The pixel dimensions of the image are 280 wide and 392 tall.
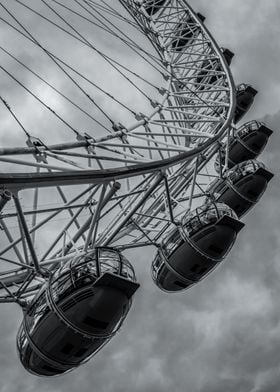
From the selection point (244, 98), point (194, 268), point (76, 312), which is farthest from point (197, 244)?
point (244, 98)

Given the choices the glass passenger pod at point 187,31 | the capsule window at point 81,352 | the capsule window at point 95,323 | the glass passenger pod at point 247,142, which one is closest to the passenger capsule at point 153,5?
the glass passenger pod at point 187,31

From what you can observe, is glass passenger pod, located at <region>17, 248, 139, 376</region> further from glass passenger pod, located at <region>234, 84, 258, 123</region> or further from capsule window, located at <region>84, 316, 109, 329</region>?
glass passenger pod, located at <region>234, 84, 258, 123</region>

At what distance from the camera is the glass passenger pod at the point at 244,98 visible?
31.4 metres

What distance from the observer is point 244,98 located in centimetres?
3138

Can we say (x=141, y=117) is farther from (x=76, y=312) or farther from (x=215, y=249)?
(x=76, y=312)

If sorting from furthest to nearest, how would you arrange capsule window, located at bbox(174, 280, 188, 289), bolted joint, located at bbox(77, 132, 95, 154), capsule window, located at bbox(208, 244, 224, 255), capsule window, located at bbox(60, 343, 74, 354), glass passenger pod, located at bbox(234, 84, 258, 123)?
glass passenger pod, located at bbox(234, 84, 258, 123) < capsule window, located at bbox(174, 280, 188, 289) < capsule window, located at bbox(208, 244, 224, 255) < bolted joint, located at bbox(77, 132, 95, 154) < capsule window, located at bbox(60, 343, 74, 354)

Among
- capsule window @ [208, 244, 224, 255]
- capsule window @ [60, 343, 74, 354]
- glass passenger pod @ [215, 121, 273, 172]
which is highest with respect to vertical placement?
glass passenger pod @ [215, 121, 273, 172]

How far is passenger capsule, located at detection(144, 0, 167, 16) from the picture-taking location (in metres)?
30.8

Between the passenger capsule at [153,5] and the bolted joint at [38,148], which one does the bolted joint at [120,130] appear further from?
the passenger capsule at [153,5]

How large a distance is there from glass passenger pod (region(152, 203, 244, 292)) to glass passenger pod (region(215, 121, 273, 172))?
7.96 m

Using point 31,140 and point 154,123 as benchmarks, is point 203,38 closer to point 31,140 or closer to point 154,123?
point 154,123

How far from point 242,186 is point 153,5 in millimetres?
12620

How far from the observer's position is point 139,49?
22844 millimetres

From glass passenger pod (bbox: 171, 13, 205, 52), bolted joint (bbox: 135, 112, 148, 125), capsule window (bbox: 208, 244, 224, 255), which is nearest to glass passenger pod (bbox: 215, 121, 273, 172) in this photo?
glass passenger pod (bbox: 171, 13, 205, 52)
